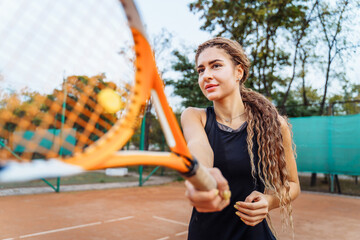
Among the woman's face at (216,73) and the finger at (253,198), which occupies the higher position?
the woman's face at (216,73)

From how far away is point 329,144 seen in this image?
27.0ft

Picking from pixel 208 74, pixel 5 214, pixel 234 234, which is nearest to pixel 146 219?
pixel 5 214

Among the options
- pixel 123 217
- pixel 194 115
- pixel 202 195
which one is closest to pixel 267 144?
pixel 194 115

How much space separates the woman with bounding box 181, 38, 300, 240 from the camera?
1.36 metres

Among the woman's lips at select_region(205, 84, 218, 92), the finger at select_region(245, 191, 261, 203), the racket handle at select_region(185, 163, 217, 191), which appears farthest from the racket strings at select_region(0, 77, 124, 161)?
the finger at select_region(245, 191, 261, 203)

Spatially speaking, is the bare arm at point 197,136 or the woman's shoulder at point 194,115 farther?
the woman's shoulder at point 194,115

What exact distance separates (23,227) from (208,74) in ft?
14.6

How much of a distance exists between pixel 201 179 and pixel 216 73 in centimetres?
61

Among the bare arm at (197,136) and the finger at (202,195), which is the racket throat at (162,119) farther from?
the bare arm at (197,136)

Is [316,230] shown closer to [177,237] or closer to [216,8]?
[177,237]

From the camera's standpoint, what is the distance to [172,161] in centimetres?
88

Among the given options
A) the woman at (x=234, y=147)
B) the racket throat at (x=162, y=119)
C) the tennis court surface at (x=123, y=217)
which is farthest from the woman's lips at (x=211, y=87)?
the tennis court surface at (x=123, y=217)

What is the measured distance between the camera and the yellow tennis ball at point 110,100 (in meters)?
1.17

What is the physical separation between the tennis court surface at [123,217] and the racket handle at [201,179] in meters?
3.44
